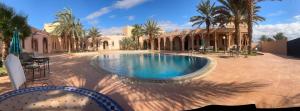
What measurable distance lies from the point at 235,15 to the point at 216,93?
64.5 ft

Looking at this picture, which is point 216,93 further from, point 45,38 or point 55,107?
point 45,38

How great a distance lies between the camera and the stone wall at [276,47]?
25373 millimetres

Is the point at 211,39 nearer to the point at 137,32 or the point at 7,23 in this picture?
the point at 137,32

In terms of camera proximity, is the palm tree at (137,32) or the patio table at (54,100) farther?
the palm tree at (137,32)

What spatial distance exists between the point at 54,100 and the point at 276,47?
→ 2774 cm

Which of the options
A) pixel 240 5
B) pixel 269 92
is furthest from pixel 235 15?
pixel 269 92

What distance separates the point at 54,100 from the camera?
5266mm

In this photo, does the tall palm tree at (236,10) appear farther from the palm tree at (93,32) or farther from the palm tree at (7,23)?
the palm tree at (93,32)

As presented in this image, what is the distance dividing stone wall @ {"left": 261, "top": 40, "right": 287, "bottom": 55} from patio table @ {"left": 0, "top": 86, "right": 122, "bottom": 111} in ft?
79.7

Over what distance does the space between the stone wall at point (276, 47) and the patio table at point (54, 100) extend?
24.3m

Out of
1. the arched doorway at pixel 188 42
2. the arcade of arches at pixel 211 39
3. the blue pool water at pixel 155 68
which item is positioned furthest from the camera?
the arched doorway at pixel 188 42

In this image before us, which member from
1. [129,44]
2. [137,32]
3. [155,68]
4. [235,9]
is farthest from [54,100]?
[137,32]

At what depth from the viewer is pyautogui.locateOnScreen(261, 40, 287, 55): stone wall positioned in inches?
999

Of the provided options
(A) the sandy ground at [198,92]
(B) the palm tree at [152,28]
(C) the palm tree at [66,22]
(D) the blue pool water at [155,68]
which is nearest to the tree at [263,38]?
(B) the palm tree at [152,28]
